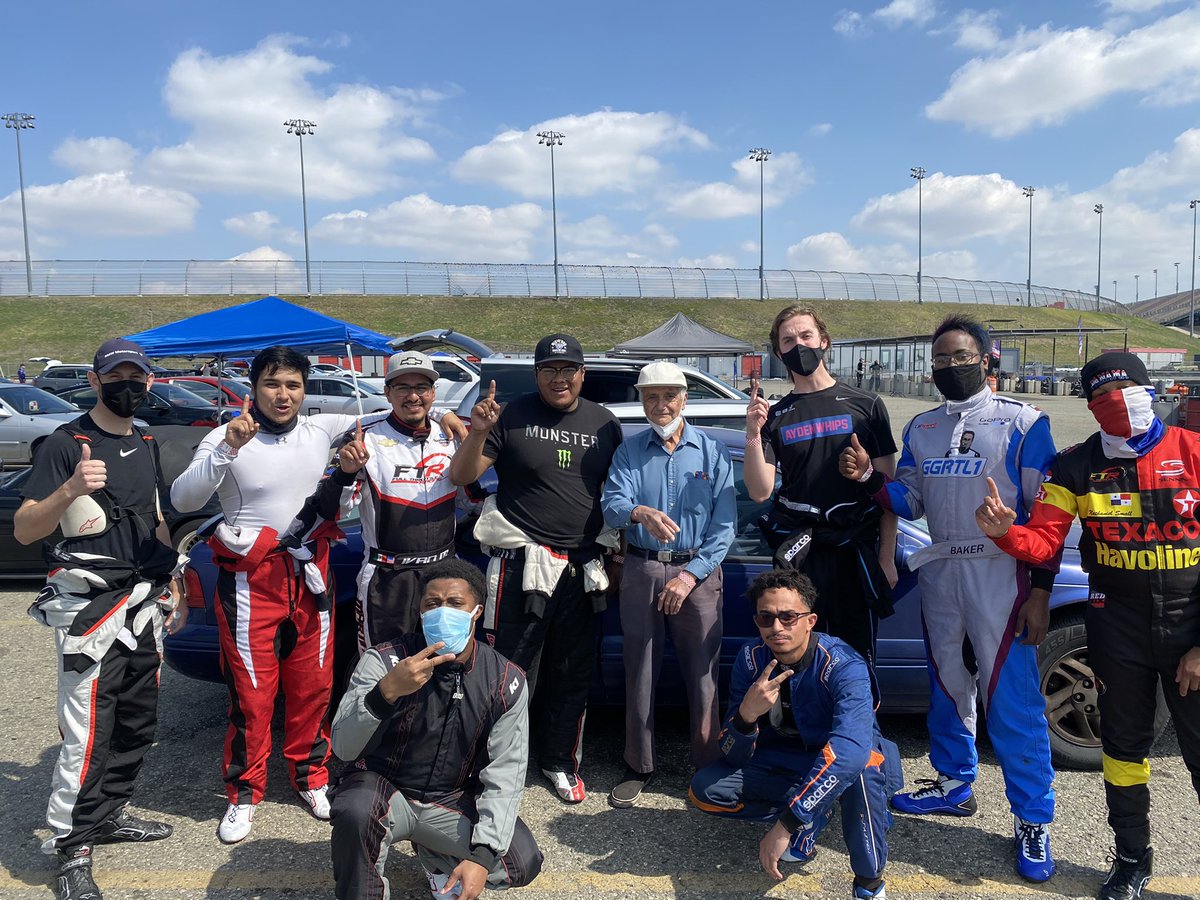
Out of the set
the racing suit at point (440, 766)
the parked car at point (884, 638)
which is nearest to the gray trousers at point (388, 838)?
the racing suit at point (440, 766)

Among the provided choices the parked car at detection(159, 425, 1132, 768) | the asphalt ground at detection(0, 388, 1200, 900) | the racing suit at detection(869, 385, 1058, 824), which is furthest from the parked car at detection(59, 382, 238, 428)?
the racing suit at detection(869, 385, 1058, 824)

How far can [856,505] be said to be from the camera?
313 centimetres

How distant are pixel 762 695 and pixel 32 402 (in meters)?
14.2

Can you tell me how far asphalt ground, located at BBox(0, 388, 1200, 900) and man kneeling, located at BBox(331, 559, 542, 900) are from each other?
327 millimetres

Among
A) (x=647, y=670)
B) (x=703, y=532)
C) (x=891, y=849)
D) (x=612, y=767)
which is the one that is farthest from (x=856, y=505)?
(x=612, y=767)

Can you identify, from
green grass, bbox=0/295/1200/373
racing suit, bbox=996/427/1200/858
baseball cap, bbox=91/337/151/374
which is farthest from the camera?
green grass, bbox=0/295/1200/373

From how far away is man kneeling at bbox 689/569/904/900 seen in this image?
103 inches

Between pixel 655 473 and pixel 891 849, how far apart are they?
A: 1676 mm

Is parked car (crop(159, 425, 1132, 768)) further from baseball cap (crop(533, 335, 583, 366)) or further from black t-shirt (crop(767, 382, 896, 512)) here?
baseball cap (crop(533, 335, 583, 366))

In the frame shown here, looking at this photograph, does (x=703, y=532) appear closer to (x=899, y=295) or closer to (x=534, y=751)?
(x=534, y=751)

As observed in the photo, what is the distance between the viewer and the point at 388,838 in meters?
2.51

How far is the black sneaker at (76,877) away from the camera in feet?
8.91

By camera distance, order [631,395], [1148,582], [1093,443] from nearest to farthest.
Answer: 1. [1148,582]
2. [1093,443]
3. [631,395]

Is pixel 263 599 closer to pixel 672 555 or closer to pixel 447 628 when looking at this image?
pixel 447 628
